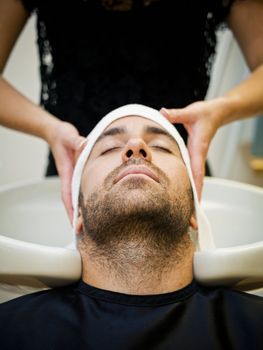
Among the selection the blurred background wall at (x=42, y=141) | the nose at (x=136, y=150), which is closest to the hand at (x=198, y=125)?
the nose at (x=136, y=150)

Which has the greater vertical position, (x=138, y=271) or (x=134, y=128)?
(x=134, y=128)

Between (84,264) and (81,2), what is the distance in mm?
668

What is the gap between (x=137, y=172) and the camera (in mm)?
739

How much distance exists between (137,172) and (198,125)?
25cm

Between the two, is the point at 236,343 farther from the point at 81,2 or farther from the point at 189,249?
the point at 81,2

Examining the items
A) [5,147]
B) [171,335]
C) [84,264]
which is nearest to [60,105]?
[84,264]

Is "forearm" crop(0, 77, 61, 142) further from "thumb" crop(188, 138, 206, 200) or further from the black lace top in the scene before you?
"thumb" crop(188, 138, 206, 200)

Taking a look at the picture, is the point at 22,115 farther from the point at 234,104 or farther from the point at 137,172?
the point at 234,104

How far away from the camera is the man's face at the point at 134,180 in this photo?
71 cm

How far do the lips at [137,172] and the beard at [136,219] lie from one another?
0.02 metres

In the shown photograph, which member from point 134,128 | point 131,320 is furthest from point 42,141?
point 131,320

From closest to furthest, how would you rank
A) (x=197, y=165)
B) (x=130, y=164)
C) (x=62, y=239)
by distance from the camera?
(x=130, y=164) < (x=197, y=165) < (x=62, y=239)

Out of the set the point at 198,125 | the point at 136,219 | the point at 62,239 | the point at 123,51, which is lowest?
the point at 62,239

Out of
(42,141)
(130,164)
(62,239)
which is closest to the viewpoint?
(130,164)
